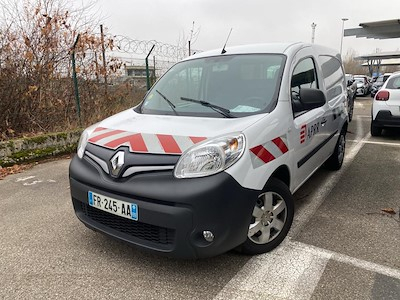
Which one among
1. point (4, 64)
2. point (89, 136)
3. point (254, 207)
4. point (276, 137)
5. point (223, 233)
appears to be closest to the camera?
point (223, 233)

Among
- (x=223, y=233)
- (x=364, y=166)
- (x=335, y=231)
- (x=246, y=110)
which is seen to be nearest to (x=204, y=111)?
(x=246, y=110)

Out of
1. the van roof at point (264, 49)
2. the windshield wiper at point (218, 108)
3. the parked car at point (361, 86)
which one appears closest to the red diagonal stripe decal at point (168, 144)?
the windshield wiper at point (218, 108)

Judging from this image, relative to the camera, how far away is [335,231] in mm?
3166

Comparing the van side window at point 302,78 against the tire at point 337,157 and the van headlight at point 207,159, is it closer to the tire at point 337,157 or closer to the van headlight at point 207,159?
the van headlight at point 207,159

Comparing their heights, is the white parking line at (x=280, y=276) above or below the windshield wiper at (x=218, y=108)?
below

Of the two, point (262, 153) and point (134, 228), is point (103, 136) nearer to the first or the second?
point (134, 228)

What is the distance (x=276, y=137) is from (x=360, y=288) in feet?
4.10

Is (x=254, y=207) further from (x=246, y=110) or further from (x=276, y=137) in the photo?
(x=246, y=110)

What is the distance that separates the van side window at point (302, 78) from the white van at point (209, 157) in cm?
2

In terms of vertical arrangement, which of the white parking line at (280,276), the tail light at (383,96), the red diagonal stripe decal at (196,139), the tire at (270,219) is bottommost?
the white parking line at (280,276)

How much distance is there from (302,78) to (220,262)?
6.78 feet

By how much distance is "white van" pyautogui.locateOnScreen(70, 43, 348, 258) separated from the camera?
2.25 meters

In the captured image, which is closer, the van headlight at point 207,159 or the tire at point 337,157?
the van headlight at point 207,159

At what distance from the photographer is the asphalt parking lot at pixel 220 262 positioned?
234 centimetres
